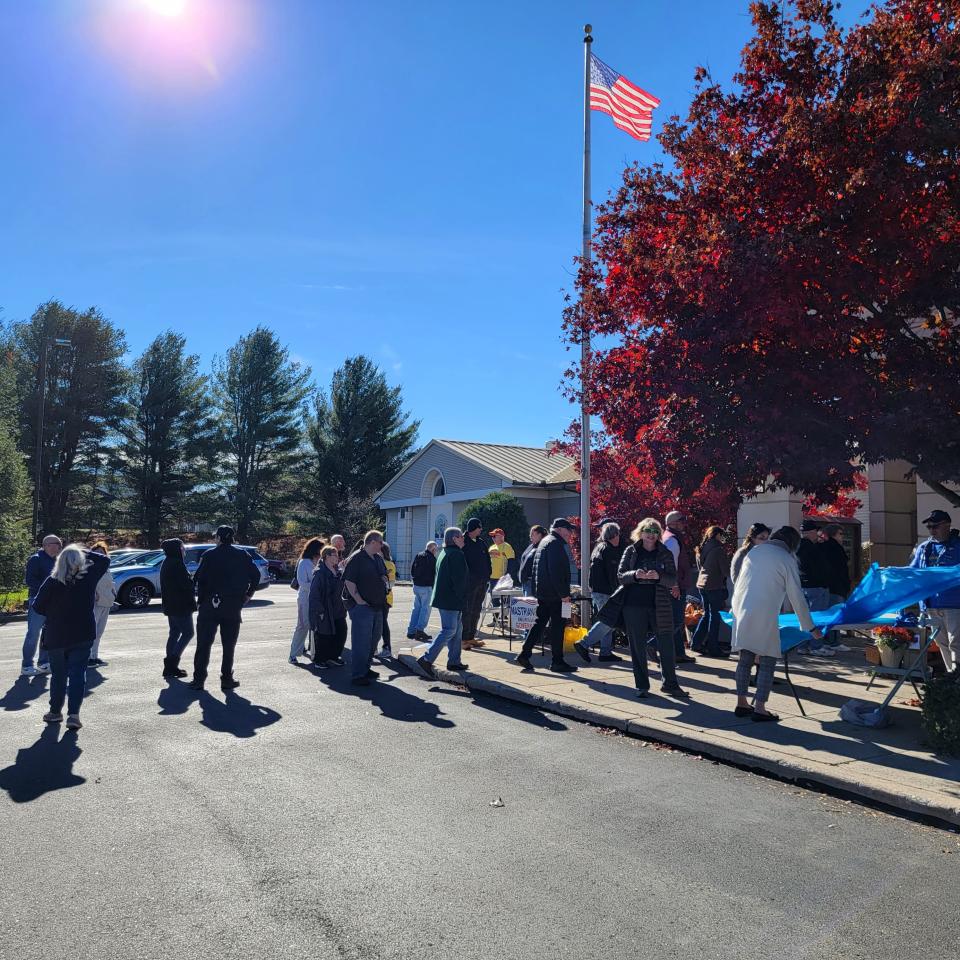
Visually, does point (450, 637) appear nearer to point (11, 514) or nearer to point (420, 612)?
point (420, 612)

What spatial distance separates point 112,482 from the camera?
47625mm

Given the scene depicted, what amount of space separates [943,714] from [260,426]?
47.9 m

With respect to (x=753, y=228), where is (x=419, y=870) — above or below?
below

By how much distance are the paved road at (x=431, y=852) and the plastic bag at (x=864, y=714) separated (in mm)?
1813

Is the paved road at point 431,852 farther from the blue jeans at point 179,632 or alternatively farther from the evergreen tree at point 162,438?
the evergreen tree at point 162,438

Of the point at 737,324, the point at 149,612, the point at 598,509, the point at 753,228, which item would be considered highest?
the point at 753,228

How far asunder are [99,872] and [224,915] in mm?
931

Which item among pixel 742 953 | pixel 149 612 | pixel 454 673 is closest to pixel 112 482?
pixel 149 612

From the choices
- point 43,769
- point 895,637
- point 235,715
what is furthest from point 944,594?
point 43,769

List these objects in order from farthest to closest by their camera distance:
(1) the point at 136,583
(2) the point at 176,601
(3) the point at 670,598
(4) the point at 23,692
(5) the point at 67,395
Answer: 1. (5) the point at 67,395
2. (1) the point at 136,583
3. (2) the point at 176,601
4. (4) the point at 23,692
5. (3) the point at 670,598

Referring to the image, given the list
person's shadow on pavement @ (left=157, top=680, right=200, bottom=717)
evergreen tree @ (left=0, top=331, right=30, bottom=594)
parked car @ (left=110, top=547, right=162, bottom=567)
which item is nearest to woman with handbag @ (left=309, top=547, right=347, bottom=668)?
person's shadow on pavement @ (left=157, top=680, right=200, bottom=717)

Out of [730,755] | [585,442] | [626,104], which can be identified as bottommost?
[730,755]

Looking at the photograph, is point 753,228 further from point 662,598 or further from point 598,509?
point 598,509

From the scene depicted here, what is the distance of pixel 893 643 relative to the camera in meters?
9.76
